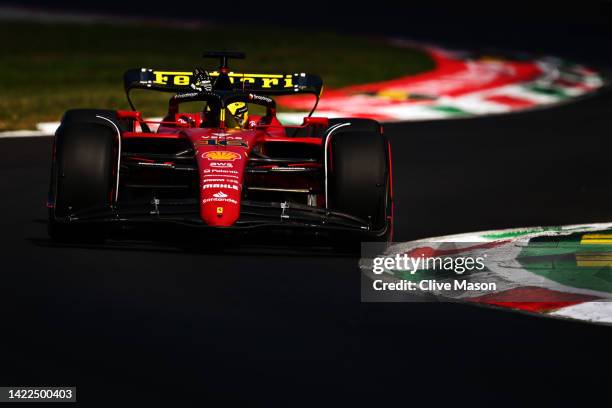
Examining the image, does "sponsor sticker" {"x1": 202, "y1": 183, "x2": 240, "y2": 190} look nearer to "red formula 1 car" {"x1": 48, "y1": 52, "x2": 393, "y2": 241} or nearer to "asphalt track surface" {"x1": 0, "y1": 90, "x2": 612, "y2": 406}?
"red formula 1 car" {"x1": 48, "y1": 52, "x2": 393, "y2": 241}

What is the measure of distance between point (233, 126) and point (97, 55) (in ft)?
49.3

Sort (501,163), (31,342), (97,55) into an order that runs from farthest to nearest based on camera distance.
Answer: (97,55) < (501,163) < (31,342)

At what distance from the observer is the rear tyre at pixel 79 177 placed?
9.91 metres

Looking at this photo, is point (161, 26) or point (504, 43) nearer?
point (504, 43)

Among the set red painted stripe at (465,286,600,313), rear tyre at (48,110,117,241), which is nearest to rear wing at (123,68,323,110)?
rear tyre at (48,110,117,241)

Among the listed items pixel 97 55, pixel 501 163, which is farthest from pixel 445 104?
pixel 97 55

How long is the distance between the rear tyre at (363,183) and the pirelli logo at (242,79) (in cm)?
180

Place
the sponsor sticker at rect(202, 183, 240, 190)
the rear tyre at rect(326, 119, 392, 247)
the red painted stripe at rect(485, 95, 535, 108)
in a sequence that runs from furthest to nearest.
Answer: the red painted stripe at rect(485, 95, 535, 108) < the rear tyre at rect(326, 119, 392, 247) < the sponsor sticker at rect(202, 183, 240, 190)

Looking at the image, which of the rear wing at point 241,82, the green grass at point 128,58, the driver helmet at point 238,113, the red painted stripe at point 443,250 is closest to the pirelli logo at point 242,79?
the rear wing at point 241,82

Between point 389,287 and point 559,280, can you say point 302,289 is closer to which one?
point 389,287

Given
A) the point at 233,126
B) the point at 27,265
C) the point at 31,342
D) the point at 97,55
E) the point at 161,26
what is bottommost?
the point at 31,342

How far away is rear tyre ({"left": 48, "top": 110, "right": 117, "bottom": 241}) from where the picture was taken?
9906mm

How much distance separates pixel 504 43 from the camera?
29.9 metres

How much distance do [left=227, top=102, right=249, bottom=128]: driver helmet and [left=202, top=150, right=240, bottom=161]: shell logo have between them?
1303 millimetres
